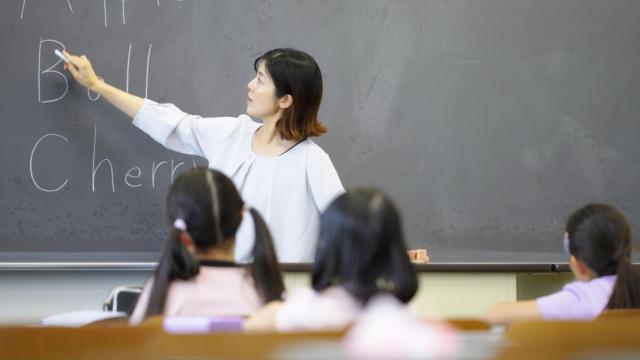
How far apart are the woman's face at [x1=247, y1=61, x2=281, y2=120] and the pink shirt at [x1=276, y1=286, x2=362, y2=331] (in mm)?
1307

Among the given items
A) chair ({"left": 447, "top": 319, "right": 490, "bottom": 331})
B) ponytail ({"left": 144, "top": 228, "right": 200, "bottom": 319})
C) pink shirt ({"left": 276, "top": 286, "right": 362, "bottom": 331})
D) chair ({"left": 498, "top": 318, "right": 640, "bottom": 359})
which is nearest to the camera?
chair ({"left": 498, "top": 318, "right": 640, "bottom": 359})

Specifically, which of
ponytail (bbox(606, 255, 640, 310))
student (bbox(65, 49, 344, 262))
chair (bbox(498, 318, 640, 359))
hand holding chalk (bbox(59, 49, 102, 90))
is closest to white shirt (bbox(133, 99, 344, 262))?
student (bbox(65, 49, 344, 262))

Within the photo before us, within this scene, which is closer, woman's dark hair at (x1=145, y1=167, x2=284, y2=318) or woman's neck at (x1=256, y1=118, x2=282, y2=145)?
woman's dark hair at (x1=145, y1=167, x2=284, y2=318)

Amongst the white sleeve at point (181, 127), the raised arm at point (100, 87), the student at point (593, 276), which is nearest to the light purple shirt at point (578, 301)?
the student at point (593, 276)

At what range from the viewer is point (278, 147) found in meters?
2.99

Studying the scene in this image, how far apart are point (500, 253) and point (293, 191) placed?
0.92m

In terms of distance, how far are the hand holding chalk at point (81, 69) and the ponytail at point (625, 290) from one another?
1.80 m

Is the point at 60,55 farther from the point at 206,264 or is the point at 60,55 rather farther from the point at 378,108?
the point at 206,264

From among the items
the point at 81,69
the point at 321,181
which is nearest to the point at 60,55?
the point at 81,69

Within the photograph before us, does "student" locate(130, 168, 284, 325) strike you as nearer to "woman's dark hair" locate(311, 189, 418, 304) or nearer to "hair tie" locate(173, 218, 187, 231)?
"hair tie" locate(173, 218, 187, 231)

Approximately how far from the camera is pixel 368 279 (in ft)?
5.68

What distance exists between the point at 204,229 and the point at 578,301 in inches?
36.3

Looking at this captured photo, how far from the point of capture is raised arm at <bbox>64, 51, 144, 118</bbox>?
3.08m

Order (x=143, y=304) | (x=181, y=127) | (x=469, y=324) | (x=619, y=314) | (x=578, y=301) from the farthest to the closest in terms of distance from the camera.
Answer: (x=181, y=127) < (x=578, y=301) < (x=143, y=304) < (x=619, y=314) < (x=469, y=324)
